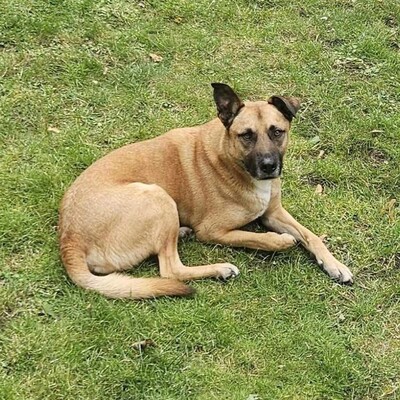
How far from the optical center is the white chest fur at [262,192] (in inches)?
197

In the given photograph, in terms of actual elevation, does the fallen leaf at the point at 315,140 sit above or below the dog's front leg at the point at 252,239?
above

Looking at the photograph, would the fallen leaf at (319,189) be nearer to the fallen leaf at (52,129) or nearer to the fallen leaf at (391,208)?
the fallen leaf at (391,208)

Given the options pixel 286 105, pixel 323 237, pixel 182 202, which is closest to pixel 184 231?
pixel 182 202

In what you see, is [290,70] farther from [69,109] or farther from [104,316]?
[104,316]

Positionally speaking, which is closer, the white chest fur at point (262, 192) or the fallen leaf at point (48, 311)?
the fallen leaf at point (48, 311)

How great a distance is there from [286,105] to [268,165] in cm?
44

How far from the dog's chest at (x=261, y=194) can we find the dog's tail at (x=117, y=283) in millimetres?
867

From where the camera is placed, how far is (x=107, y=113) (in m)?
6.23

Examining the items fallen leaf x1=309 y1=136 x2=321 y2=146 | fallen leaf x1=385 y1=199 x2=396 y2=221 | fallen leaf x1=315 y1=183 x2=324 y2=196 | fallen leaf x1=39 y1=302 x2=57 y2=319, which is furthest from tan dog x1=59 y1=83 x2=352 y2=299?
fallen leaf x1=309 y1=136 x2=321 y2=146

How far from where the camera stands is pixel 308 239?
502 cm

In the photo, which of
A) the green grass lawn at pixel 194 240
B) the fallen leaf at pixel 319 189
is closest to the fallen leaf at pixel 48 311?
the green grass lawn at pixel 194 240

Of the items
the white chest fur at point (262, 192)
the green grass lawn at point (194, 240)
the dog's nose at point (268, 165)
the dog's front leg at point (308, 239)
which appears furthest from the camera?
the white chest fur at point (262, 192)

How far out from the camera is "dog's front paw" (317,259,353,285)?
4808mm

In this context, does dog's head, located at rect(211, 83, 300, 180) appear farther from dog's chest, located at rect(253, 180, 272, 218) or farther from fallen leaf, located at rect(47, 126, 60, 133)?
fallen leaf, located at rect(47, 126, 60, 133)
